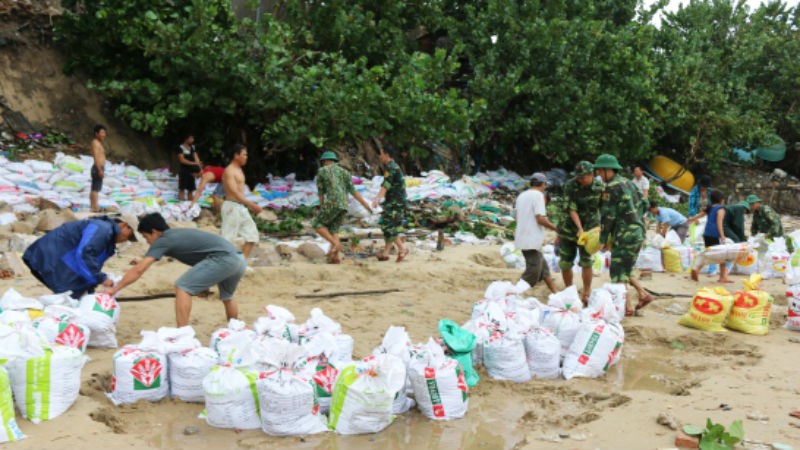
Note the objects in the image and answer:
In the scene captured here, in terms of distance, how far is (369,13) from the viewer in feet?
42.9

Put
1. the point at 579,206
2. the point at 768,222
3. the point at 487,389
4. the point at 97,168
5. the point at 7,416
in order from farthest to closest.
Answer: the point at 97,168
the point at 768,222
the point at 579,206
the point at 487,389
the point at 7,416

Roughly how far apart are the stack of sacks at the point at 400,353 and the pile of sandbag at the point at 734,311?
3.37 m

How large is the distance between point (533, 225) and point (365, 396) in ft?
12.0

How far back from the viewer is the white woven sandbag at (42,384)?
384cm

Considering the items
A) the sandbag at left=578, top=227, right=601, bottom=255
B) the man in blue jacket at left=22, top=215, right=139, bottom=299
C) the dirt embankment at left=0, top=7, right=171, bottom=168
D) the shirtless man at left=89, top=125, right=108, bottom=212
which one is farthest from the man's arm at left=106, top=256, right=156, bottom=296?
the dirt embankment at left=0, top=7, right=171, bottom=168

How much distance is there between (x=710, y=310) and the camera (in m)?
6.35

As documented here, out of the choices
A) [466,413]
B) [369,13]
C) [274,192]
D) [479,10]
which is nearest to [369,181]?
[274,192]

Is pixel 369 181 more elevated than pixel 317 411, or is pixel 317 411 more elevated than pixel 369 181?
pixel 369 181

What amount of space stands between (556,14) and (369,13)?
5.30m

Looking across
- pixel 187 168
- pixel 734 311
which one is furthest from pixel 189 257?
pixel 187 168

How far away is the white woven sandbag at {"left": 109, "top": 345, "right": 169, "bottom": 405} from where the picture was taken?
165 inches

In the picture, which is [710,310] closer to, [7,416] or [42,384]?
[42,384]

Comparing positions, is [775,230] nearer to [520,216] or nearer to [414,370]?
[520,216]

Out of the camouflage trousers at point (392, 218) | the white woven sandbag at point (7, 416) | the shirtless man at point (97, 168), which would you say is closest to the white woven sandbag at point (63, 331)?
the white woven sandbag at point (7, 416)
